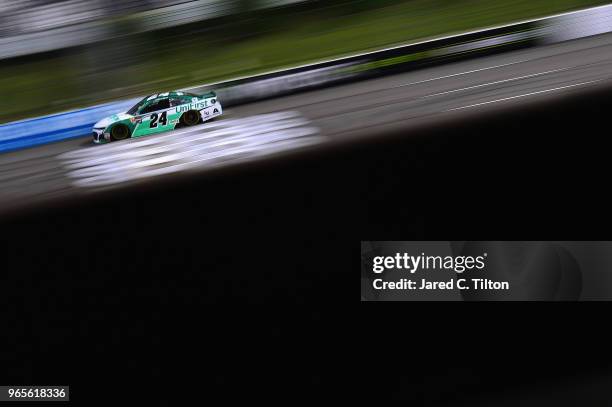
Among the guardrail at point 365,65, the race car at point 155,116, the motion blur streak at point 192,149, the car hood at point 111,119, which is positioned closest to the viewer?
the motion blur streak at point 192,149

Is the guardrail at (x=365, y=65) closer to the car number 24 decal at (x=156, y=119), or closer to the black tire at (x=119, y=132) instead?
the black tire at (x=119, y=132)

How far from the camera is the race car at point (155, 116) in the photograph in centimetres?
1052

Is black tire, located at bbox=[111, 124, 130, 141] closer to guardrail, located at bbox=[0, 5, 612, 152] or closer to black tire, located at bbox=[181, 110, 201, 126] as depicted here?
black tire, located at bbox=[181, 110, 201, 126]

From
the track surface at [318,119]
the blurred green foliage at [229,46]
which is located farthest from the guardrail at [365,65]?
the blurred green foliage at [229,46]

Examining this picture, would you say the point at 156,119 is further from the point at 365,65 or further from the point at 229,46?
the point at 229,46

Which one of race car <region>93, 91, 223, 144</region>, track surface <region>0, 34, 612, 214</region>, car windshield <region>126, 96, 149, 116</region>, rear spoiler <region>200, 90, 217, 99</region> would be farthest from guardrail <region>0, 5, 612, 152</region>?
car windshield <region>126, 96, 149, 116</region>

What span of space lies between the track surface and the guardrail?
23cm

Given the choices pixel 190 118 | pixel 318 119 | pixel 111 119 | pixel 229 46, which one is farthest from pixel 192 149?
pixel 229 46

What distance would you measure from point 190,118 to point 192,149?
1089 mm

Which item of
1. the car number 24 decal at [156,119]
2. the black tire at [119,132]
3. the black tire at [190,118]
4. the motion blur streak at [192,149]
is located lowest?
the motion blur streak at [192,149]

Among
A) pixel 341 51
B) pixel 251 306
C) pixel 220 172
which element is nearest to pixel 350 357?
pixel 251 306

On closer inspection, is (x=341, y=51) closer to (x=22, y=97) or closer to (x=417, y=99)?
(x=417, y=99)

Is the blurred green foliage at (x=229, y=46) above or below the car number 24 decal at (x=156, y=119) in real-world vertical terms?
above

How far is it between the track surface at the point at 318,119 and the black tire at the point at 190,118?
0.52ft
